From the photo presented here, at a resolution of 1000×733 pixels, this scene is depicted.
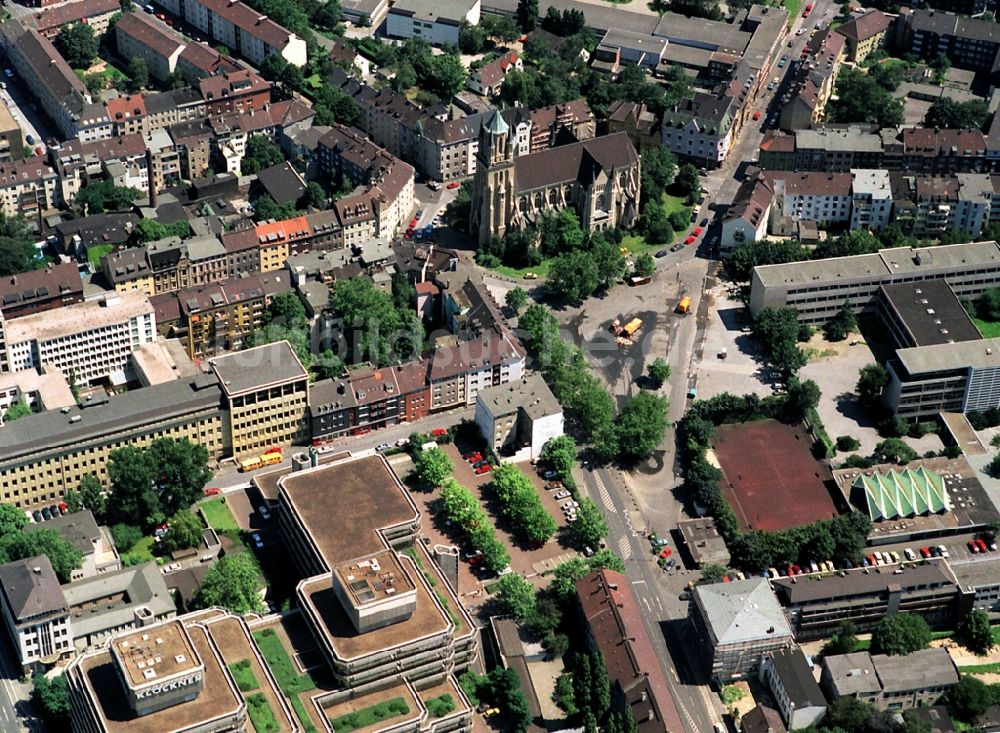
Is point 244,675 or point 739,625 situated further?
point 739,625

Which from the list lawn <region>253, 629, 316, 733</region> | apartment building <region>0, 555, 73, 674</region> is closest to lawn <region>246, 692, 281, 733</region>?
lawn <region>253, 629, 316, 733</region>

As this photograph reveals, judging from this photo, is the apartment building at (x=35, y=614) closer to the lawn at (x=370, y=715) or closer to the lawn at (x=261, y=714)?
the lawn at (x=261, y=714)

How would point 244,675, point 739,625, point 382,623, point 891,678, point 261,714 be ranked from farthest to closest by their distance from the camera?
1. point 739,625
2. point 891,678
3. point 382,623
4. point 244,675
5. point 261,714

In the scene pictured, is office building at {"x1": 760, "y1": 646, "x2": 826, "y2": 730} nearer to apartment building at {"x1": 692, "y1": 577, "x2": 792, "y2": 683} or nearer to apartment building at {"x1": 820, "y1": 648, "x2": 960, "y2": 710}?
apartment building at {"x1": 692, "y1": 577, "x2": 792, "y2": 683}

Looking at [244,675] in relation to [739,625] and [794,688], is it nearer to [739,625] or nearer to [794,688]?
[739,625]

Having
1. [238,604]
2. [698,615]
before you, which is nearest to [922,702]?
[698,615]

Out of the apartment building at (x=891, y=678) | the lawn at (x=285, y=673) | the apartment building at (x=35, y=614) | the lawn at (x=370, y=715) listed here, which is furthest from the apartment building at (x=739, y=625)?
the apartment building at (x=35, y=614)

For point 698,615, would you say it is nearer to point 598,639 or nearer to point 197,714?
point 598,639

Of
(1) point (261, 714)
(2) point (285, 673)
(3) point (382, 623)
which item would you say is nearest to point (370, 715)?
(3) point (382, 623)
